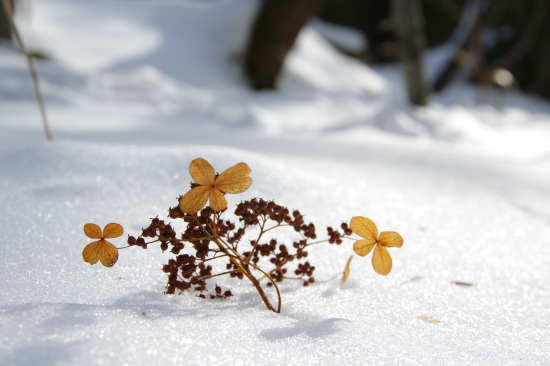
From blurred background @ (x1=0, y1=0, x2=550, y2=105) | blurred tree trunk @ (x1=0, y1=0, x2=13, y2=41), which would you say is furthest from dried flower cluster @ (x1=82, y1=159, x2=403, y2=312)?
blurred tree trunk @ (x1=0, y1=0, x2=13, y2=41)

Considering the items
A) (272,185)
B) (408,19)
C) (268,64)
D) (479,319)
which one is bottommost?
(479,319)

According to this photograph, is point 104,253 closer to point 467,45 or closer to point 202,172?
point 202,172

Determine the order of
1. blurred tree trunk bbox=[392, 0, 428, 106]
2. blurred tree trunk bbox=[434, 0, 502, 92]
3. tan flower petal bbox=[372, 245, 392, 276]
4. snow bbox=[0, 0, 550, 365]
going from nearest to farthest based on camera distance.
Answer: snow bbox=[0, 0, 550, 365]
tan flower petal bbox=[372, 245, 392, 276]
blurred tree trunk bbox=[392, 0, 428, 106]
blurred tree trunk bbox=[434, 0, 502, 92]

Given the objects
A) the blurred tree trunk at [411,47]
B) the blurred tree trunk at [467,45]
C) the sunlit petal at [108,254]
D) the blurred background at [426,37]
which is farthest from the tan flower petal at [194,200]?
the blurred tree trunk at [467,45]

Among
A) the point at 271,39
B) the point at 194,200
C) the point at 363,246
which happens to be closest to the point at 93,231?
the point at 194,200

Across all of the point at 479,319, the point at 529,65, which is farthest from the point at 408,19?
the point at 529,65

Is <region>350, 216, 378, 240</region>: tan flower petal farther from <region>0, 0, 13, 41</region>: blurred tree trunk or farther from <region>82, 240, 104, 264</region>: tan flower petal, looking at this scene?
<region>0, 0, 13, 41</region>: blurred tree trunk

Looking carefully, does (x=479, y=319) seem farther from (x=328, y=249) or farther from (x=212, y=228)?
(x=212, y=228)
